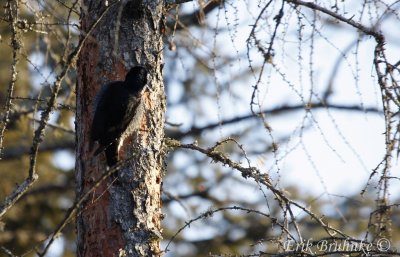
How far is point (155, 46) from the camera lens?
12.9 feet

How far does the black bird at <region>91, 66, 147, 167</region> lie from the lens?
377cm

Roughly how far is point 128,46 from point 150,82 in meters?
0.21

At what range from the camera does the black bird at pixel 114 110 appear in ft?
12.4

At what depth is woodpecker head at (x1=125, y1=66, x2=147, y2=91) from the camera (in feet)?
12.5

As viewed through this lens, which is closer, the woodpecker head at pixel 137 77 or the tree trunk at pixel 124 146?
the tree trunk at pixel 124 146

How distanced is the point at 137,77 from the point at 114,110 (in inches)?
10.6

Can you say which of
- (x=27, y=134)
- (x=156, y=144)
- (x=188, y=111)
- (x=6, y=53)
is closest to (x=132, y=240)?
(x=156, y=144)

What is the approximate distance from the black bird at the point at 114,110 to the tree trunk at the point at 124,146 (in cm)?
4

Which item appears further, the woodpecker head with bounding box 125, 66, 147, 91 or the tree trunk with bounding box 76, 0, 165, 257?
the woodpecker head with bounding box 125, 66, 147, 91

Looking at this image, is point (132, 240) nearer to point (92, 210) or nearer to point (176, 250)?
point (92, 210)

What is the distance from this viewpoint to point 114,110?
404cm

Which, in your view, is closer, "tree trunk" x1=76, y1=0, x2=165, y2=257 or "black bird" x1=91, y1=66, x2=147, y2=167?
"tree trunk" x1=76, y1=0, x2=165, y2=257

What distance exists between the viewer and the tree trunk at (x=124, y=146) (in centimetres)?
362

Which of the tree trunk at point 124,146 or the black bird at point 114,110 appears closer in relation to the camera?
the tree trunk at point 124,146
